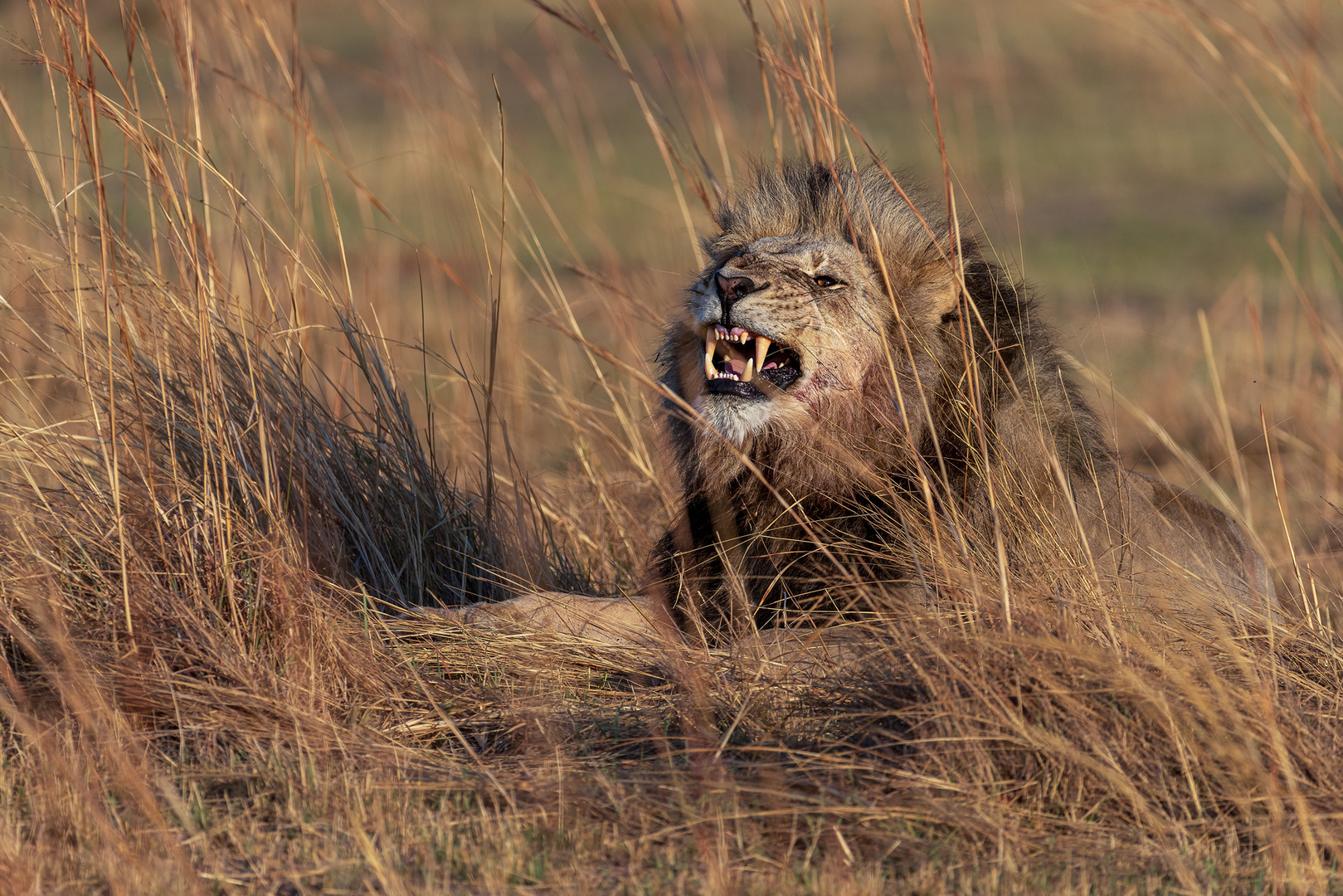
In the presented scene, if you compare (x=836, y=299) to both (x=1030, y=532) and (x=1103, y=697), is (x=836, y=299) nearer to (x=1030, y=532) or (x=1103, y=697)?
(x=1030, y=532)

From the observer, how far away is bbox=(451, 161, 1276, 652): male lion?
125 inches

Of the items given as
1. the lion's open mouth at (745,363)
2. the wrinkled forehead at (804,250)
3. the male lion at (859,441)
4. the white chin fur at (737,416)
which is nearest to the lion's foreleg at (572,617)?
the male lion at (859,441)

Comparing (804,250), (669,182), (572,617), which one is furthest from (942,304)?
(669,182)

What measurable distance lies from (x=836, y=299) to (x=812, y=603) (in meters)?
0.75

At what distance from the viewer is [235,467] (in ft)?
10.0

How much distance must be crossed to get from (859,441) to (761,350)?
1.07 ft

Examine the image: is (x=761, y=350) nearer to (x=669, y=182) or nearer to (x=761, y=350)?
(x=761, y=350)

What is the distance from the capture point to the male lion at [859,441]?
317cm

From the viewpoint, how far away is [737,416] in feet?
10.7

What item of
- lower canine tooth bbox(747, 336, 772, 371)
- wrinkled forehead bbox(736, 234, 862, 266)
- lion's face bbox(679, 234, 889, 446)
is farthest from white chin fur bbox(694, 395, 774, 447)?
wrinkled forehead bbox(736, 234, 862, 266)

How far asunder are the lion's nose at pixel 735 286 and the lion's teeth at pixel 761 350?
0.38 ft

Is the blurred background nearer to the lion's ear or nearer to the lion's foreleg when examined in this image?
the lion's ear

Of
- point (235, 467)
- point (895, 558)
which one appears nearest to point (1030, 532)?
point (895, 558)

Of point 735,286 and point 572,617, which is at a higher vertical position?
point 735,286
